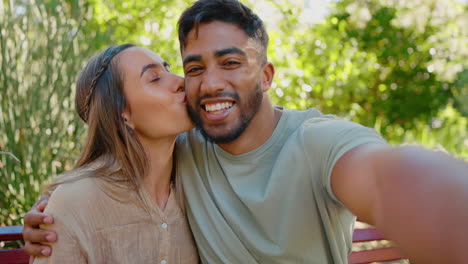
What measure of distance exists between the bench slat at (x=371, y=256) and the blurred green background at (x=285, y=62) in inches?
42.1

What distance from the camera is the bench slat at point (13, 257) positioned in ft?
7.45

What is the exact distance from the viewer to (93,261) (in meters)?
1.79

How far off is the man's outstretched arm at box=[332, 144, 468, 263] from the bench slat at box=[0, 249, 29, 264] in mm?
1778

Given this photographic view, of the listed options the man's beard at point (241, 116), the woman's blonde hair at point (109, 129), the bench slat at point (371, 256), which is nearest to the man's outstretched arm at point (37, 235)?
the woman's blonde hair at point (109, 129)

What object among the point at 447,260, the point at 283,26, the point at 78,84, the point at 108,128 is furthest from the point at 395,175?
the point at 283,26

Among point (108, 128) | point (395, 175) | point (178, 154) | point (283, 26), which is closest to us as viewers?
point (395, 175)

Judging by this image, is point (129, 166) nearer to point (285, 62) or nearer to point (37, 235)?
point (37, 235)

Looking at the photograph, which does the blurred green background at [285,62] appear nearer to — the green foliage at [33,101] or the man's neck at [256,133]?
the green foliage at [33,101]

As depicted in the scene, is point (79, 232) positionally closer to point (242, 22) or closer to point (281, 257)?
point (281, 257)

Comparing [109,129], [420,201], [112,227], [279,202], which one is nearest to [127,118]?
[109,129]

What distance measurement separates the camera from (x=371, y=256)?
287 centimetres

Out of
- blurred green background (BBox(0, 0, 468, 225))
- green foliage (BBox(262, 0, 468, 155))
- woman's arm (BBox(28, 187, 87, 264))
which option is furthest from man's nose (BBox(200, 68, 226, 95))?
green foliage (BBox(262, 0, 468, 155))

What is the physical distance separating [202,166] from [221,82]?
41cm

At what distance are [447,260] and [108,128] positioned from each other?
1518 millimetres
